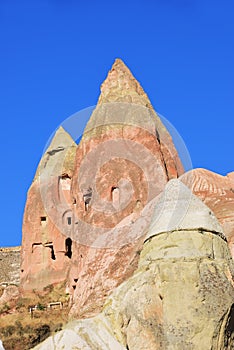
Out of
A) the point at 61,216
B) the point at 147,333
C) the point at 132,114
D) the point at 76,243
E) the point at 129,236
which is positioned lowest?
the point at 147,333

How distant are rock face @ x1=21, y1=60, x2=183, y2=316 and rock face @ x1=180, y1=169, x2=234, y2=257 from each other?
67.8 inches

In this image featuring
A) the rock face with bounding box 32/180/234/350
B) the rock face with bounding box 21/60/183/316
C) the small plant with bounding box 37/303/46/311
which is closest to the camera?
the rock face with bounding box 32/180/234/350

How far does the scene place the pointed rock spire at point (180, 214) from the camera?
9.58 m

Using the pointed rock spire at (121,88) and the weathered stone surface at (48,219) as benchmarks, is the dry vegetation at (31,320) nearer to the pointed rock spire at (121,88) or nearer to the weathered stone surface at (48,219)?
the weathered stone surface at (48,219)

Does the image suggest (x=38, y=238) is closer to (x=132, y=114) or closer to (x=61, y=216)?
(x=61, y=216)

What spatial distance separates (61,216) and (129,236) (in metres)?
14.0

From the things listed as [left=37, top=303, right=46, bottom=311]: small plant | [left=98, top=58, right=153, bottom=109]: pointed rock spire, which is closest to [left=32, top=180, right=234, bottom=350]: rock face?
[left=37, top=303, right=46, bottom=311]: small plant

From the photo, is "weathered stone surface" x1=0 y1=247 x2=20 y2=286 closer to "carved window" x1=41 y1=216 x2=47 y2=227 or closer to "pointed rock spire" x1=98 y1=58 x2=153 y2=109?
"carved window" x1=41 y1=216 x2=47 y2=227

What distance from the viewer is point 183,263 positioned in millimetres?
8914

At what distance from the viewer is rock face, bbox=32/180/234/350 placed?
→ 8461 mm

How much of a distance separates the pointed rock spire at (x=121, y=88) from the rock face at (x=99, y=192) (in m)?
0.04

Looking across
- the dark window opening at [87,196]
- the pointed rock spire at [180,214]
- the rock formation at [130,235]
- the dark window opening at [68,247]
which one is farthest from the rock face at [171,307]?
the dark window opening at [68,247]

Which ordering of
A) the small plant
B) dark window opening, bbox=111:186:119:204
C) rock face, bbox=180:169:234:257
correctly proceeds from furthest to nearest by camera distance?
the small plant < dark window opening, bbox=111:186:119:204 < rock face, bbox=180:169:234:257

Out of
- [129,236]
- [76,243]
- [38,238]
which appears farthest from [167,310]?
A: [38,238]
